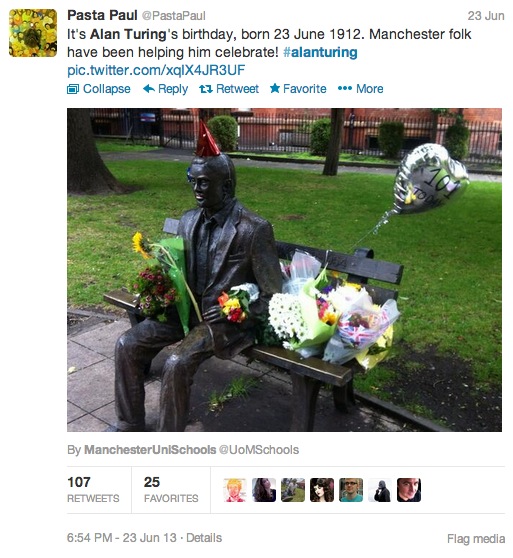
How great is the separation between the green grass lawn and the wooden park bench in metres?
0.30

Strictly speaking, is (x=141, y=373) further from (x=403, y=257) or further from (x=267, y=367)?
(x=403, y=257)

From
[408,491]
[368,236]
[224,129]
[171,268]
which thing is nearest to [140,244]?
[171,268]

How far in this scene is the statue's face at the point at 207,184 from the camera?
254cm

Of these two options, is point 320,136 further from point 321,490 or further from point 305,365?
point 321,490

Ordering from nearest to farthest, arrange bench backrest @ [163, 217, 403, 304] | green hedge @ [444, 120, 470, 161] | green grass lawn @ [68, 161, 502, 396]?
bench backrest @ [163, 217, 403, 304]
green grass lawn @ [68, 161, 502, 396]
green hedge @ [444, 120, 470, 161]

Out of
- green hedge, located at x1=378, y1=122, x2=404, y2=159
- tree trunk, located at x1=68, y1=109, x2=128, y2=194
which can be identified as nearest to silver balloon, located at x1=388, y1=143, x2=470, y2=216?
tree trunk, located at x1=68, y1=109, x2=128, y2=194

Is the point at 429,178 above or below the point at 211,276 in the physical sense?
above

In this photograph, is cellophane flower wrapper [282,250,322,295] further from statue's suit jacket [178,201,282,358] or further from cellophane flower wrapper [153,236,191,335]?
cellophane flower wrapper [153,236,191,335]

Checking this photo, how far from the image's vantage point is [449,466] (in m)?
2.14

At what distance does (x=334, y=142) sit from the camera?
9961 mm

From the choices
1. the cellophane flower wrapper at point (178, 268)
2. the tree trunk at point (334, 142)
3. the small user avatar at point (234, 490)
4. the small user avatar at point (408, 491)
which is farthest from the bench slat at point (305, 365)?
the tree trunk at point (334, 142)

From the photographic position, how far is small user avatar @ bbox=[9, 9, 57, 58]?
214 centimetres

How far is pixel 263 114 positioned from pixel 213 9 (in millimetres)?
12730

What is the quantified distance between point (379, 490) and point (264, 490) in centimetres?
46
